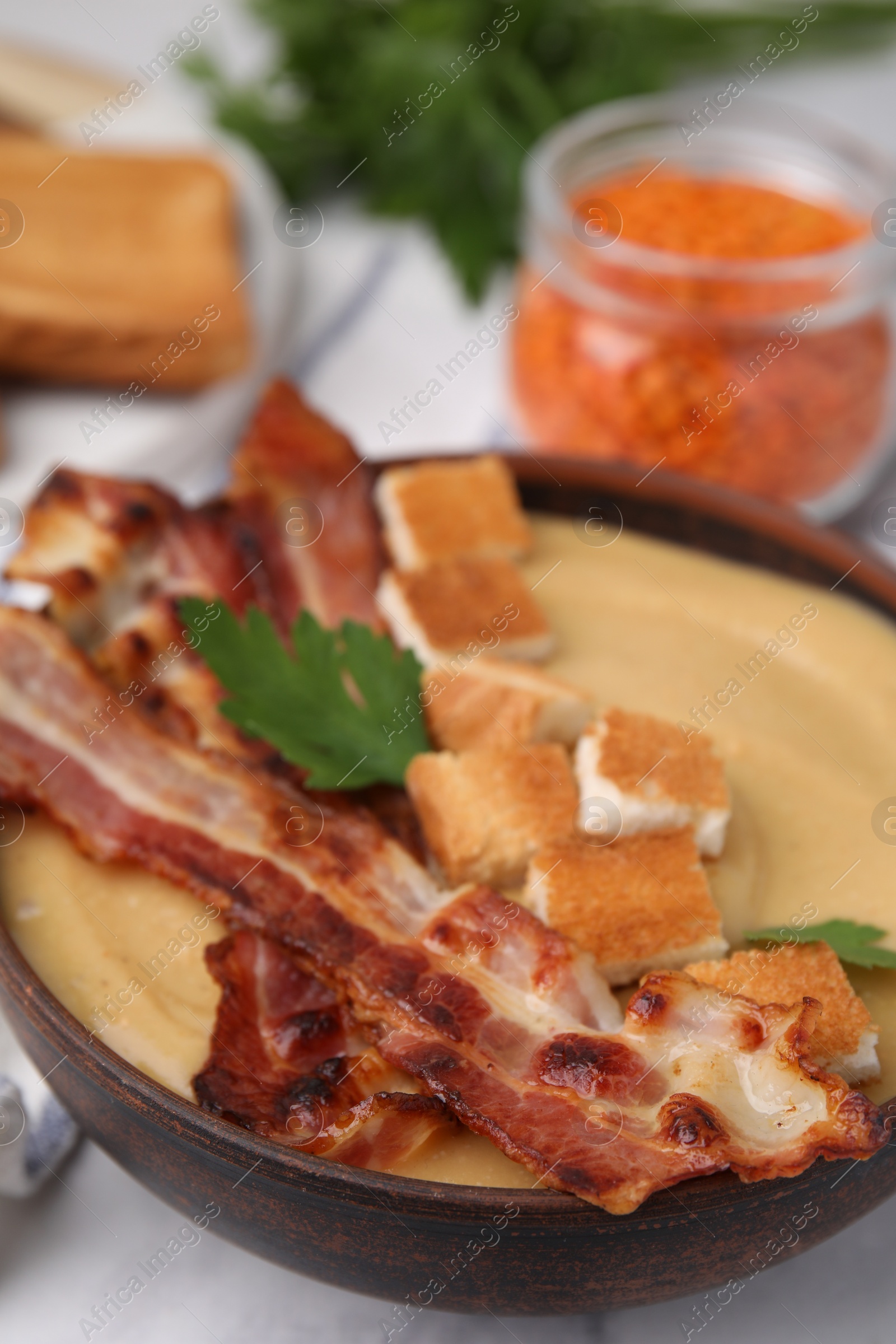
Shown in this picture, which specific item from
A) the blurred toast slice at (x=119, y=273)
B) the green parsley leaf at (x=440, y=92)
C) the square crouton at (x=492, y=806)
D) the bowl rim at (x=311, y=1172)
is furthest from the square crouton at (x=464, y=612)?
the green parsley leaf at (x=440, y=92)

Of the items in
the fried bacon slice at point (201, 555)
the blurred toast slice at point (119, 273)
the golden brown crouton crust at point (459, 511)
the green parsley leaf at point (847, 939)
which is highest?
the blurred toast slice at point (119, 273)

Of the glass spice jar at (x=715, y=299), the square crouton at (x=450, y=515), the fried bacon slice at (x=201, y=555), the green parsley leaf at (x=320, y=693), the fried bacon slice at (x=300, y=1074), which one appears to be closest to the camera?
the fried bacon slice at (x=300, y=1074)

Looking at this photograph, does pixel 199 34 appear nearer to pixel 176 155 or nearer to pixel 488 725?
pixel 176 155

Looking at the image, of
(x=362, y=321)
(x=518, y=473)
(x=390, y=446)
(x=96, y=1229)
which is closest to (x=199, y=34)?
(x=362, y=321)

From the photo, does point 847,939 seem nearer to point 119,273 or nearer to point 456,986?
point 456,986

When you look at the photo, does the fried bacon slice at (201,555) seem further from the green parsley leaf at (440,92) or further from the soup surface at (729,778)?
the green parsley leaf at (440,92)

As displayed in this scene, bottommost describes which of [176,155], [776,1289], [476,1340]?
[776,1289]

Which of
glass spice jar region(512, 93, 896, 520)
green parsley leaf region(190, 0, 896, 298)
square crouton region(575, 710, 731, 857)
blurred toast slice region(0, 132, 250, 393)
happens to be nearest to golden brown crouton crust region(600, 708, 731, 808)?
square crouton region(575, 710, 731, 857)
